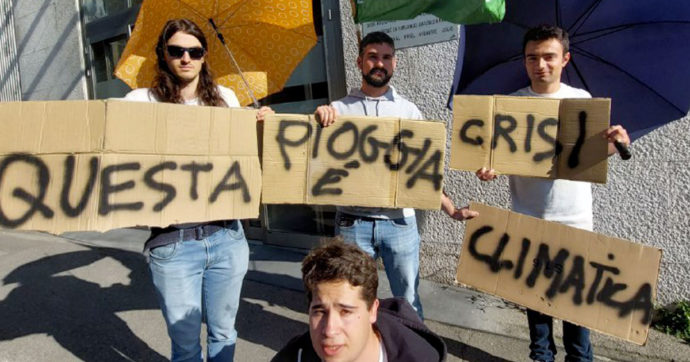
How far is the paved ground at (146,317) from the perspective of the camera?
10.2ft

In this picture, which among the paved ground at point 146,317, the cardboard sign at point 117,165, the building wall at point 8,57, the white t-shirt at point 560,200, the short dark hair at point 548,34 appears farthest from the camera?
the building wall at point 8,57

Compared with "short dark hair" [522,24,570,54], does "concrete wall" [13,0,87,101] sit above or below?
above

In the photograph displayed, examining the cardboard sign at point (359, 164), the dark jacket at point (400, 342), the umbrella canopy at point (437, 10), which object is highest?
the umbrella canopy at point (437, 10)

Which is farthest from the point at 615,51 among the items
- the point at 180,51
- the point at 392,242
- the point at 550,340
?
the point at 180,51

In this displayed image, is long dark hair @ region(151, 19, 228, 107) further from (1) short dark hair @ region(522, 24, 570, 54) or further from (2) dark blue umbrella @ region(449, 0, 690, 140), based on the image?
(1) short dark hair @ region(522, 24, 570, 54)

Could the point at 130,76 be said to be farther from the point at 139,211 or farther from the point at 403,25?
the point at 403,25

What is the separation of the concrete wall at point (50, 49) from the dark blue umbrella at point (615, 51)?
661 cm

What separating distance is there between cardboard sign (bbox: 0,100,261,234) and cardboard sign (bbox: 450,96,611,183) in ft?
3.24

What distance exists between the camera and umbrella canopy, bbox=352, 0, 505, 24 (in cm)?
188

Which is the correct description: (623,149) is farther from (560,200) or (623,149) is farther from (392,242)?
(392,242)

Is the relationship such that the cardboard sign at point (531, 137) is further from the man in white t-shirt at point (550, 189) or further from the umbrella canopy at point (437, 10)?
the umbrella canopy at point (437, 10)

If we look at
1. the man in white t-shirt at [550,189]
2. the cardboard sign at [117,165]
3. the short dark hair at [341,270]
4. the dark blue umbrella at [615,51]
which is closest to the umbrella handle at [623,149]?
the man in white t-shirt at [550,189]

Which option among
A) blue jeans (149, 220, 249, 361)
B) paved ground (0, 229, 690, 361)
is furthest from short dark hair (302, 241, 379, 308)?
paved ground (0, 229, 690, 361)

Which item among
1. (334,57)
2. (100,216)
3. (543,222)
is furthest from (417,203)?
(334,57)
